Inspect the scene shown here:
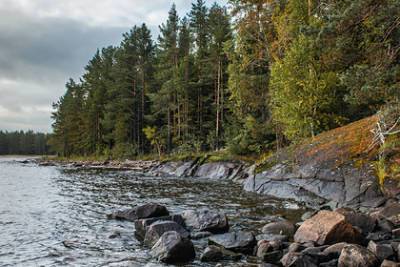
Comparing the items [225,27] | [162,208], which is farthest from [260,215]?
[225,27]

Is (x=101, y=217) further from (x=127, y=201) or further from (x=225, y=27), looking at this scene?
(x=225, y=27)

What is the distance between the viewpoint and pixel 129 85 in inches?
2160

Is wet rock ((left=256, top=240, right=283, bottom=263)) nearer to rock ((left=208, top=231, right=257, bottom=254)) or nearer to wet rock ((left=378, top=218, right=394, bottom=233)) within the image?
rock ((left=208, top=231, right=257, bottom=254))

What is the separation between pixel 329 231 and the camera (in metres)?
8.59

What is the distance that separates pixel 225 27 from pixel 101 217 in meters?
34.4

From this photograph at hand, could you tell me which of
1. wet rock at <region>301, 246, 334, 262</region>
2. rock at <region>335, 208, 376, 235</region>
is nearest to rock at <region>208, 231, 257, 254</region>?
wet rock at <region>301, 246, 334, 262</region>

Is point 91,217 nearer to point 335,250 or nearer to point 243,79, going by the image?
point 335,250

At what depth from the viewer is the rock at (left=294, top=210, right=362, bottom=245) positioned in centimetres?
859

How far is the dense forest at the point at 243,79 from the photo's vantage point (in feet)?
36.8

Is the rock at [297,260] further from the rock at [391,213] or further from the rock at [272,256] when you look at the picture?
the rock at [391,213]

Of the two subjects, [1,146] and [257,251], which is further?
[1,146]

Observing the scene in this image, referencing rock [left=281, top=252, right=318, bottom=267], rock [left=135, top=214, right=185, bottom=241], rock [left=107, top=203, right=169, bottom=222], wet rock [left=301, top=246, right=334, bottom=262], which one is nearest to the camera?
rock [left=281, top=252, right=318, bottom=267]

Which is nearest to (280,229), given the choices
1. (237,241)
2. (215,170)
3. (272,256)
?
(237,241)

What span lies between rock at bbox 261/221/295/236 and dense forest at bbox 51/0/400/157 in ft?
14.9
